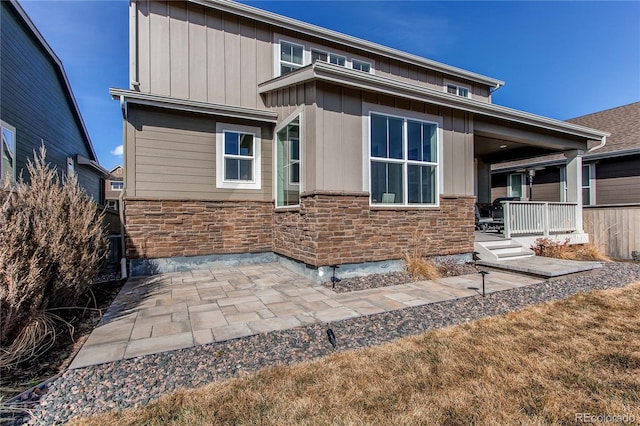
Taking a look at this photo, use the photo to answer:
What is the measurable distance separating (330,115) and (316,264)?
111 inches

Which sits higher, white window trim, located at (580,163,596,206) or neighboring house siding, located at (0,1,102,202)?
neighboring house siding, located at (0,1,102,202)

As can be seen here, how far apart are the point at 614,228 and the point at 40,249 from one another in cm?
1356

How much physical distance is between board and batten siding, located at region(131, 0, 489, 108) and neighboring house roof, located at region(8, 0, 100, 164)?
4706 millimetres

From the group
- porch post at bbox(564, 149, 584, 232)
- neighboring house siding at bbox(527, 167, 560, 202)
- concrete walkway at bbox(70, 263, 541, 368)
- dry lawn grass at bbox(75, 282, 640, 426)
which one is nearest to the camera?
dry lawn grass at bbox(75, 282, 640, 426)

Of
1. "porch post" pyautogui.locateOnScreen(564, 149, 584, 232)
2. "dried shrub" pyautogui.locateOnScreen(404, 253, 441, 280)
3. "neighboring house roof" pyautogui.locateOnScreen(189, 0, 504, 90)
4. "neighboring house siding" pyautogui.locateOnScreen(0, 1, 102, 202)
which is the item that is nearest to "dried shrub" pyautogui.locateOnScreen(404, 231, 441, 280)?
"dried shrub" pyautogui.locateOnScreen(404, 253, 441, 280)

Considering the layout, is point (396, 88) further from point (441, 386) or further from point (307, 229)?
point (441, 386)

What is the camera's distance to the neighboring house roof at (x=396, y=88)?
17.6ft

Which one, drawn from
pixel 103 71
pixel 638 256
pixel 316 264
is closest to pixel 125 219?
pixel 316 264

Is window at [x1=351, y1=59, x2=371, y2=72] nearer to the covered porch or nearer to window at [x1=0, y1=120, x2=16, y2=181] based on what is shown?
the covered porch

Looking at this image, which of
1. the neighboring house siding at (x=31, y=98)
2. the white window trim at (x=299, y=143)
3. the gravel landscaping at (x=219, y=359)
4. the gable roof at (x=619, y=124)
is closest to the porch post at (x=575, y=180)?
the gable roof at (x=619, y=124)

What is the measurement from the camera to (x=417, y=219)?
6574 millimetres

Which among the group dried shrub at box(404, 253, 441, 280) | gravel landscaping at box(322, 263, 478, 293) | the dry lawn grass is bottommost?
the dry lawn grass

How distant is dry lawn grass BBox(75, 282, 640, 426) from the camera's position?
200cm

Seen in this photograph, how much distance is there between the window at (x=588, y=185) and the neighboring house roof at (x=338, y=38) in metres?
4.87
